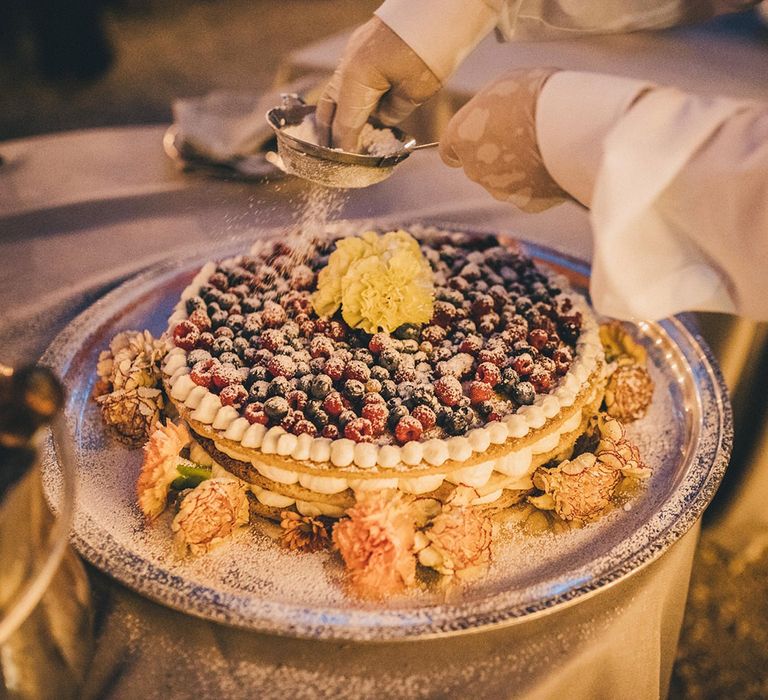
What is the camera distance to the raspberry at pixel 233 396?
98 centimetres

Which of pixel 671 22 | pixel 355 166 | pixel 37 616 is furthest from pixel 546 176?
pixel 671 22

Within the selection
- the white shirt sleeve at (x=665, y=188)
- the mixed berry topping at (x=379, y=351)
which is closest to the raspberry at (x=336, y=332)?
the mixed berry topping at (x=379, y=351)

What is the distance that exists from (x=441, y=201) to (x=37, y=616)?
129 cm

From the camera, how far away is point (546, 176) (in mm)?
919

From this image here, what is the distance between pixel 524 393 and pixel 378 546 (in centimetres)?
32

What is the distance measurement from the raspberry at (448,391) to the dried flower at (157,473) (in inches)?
14.2

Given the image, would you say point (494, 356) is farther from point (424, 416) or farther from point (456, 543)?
point (456, 543)

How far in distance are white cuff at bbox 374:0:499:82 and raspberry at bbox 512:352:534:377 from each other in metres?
0.48

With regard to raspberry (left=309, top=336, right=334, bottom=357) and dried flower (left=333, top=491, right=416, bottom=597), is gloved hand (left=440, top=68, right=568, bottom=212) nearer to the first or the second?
raspberry (left=309, top=336, right=334, bottom=357)

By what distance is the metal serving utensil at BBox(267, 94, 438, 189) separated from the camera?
3.51ft

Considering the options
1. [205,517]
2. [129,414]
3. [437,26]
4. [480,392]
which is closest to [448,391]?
[480,392]

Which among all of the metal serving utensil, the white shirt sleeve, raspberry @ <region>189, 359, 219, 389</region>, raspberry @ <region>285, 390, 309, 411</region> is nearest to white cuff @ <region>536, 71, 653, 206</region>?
the white shirt sleeve

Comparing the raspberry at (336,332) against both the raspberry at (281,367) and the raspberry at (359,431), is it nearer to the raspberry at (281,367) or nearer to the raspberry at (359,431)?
the raspberry at (281,367)

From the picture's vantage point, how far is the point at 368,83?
1.12 meters
